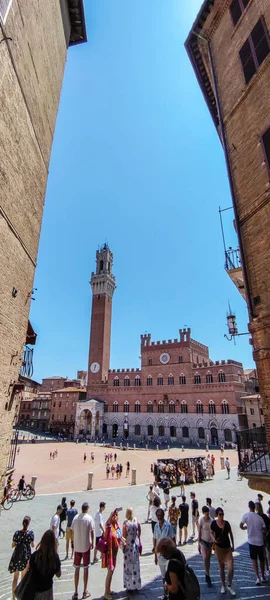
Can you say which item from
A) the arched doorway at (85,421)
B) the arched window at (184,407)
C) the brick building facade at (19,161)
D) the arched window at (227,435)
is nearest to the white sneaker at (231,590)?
the brick building facade at (19,161)

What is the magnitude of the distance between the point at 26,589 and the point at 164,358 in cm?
4402

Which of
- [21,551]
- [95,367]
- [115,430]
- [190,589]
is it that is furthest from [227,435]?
[190,589]

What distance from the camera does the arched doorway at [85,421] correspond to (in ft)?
155

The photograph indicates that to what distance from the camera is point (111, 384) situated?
50000 mm

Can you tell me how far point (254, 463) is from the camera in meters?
6.64

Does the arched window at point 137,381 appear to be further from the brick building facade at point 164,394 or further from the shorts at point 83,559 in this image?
the shorts at point 83,559

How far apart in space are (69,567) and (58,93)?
12.9 meters

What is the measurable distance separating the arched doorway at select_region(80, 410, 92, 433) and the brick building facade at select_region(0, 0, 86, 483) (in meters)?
44.9

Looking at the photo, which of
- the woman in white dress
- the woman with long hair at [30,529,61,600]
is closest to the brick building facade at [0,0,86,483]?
the woman with long hair at [30,529,61,600]

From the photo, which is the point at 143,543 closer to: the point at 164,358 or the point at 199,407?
the point at 199,407

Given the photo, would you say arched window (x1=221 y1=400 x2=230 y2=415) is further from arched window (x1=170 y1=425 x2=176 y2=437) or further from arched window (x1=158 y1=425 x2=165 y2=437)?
arched window (x1=158 y1=425 x2=165 y2=437)

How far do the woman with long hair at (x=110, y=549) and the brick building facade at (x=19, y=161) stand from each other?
2.34m

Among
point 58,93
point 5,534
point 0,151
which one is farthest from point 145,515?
point 58,93

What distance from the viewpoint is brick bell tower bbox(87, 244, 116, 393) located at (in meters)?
53.0
